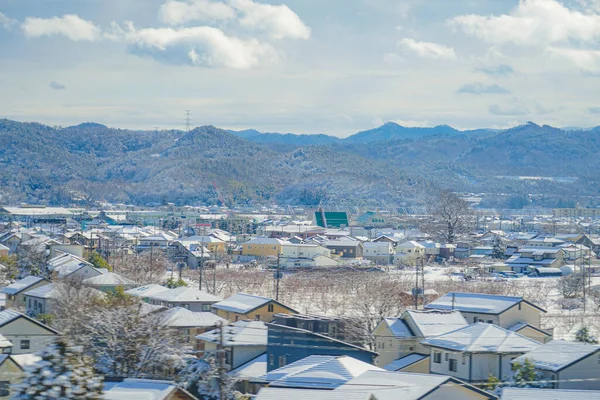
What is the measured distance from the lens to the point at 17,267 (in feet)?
73.7

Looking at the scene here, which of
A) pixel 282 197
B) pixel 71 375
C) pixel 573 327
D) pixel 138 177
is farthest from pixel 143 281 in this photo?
pixel 138 177

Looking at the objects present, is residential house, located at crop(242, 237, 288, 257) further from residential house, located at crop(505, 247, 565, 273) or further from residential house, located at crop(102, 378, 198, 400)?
residential house, located at crop(102, 378, 198, 400)

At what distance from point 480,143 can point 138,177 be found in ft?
239

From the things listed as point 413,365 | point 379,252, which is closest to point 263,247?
point 379,252

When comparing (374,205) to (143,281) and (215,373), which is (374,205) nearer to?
(143,281)

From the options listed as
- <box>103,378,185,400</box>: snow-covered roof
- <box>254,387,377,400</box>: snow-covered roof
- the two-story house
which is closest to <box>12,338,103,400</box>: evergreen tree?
<box>103,378,185,400</box>: snow-covered roof

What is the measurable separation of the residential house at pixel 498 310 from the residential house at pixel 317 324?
216 centimetres

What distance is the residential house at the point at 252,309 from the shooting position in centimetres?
1400

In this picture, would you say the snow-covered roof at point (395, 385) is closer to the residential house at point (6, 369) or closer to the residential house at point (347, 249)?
the residential house at point (6, 369)

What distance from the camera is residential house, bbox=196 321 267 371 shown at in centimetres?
1094

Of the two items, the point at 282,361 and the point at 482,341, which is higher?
the point at 482,341

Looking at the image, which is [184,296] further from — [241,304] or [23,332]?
[23,332]

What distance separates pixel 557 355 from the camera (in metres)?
9.54

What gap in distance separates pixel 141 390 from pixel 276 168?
9351 cm
